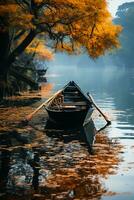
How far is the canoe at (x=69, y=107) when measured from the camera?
24.5m

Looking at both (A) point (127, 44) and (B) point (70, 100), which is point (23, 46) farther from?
(A) point (127, 44)

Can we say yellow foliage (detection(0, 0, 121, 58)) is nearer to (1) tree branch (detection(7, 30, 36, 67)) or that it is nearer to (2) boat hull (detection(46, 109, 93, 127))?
(1) tree branch (detection(7, 30, 36, 67))

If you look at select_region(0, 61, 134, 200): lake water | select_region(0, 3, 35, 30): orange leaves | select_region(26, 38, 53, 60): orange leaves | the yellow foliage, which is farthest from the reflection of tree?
select_region(26, 38, 53, 60): orange leaves

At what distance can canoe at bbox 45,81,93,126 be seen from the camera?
24484 mm

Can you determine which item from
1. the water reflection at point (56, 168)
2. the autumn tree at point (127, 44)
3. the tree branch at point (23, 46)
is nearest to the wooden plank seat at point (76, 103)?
the water reflection at point (56, 168)

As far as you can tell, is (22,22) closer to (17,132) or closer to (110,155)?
(17,132)

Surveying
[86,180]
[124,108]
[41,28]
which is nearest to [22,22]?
[41,28]

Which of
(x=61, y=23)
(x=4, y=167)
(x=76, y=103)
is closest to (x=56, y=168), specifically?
(x=4, y=167)

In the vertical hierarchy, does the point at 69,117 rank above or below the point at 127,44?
below

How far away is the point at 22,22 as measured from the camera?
3319 centimetres

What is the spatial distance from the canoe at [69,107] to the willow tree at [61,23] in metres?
4.04

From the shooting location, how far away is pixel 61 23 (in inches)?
1377

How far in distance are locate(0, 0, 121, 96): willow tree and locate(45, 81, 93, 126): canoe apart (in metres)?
4.04

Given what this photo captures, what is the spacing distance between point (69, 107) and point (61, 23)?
9.95 m
